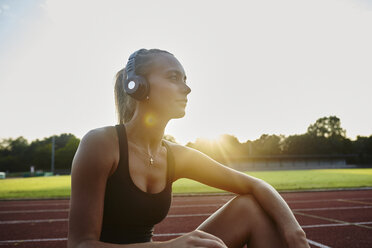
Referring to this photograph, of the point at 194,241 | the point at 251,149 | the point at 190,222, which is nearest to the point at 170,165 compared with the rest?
the point at 194,241

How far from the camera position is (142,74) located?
1.85 meters

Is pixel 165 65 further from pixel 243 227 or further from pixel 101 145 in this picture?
pixel 243 227

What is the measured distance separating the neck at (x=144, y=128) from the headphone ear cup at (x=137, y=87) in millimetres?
132

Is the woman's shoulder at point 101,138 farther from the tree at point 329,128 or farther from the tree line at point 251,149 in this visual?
the tree at point 329,128

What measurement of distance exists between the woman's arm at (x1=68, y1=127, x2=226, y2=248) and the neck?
0.87 ft

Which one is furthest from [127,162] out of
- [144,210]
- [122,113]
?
[122,113]

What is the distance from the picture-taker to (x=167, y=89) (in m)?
1.81

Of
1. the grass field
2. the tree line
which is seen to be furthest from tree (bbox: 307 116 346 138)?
the grass field

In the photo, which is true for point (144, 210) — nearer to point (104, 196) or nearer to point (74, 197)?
point (104, 196)

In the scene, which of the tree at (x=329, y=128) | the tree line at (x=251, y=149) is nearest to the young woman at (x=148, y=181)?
the tree line at (x=251, y=149)

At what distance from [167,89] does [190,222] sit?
19.2 feet

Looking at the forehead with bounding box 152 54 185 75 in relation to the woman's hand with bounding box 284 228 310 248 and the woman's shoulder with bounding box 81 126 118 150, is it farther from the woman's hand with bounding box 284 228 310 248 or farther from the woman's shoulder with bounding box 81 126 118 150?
the woman's hand with bounding box 284 228 310 248

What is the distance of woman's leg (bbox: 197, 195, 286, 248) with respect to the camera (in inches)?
78.1

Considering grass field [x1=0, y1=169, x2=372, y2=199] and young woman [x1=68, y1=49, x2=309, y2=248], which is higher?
young woman [x1=68, y1=49, x2=309, y2=248]
